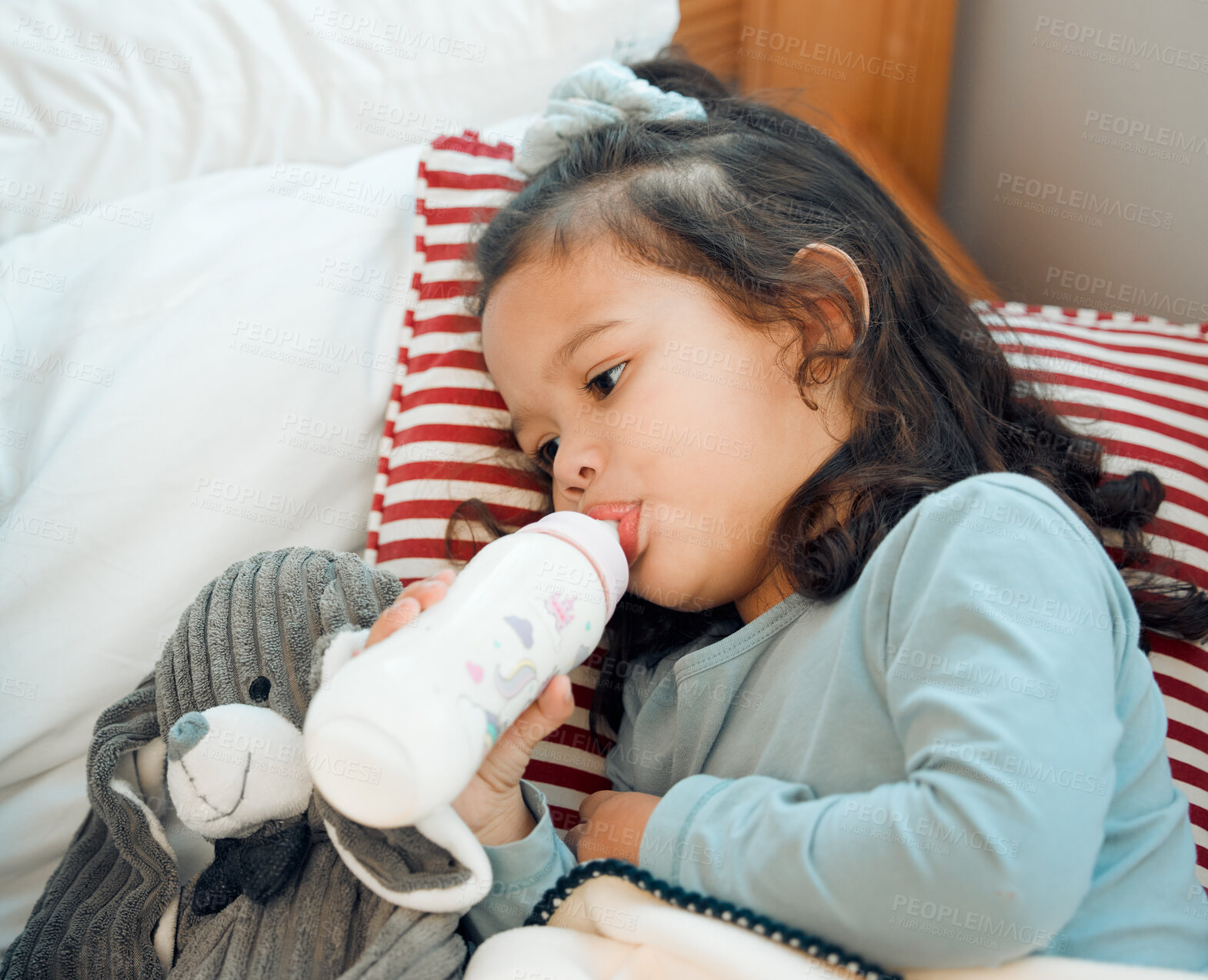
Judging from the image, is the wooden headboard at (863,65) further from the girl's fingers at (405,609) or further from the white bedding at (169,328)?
the girl's fingers at (405,609)

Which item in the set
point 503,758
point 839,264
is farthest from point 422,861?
point 839,264

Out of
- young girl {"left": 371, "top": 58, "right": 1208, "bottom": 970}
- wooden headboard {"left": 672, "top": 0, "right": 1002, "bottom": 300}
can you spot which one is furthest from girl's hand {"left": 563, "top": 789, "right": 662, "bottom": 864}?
wooden headboard {"left": 672, "top": 0, "right": 1002, "bottom": 300}

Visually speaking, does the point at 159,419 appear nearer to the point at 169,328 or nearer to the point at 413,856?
the point at 169,328

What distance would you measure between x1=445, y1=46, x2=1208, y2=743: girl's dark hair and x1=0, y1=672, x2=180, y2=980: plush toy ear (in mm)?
406

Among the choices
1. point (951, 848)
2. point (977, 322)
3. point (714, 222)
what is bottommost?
point (951, 848)

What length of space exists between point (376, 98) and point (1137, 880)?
1324mm

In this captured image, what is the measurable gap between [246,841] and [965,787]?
57cm

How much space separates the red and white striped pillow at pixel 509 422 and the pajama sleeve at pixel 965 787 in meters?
0.31

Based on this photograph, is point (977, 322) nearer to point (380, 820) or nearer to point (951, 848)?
point (951, 848)

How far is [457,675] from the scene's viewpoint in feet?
2.11

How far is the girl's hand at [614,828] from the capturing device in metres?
0.86

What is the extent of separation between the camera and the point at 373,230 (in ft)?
4.14

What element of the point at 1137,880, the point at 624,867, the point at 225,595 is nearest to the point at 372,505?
the point at 225,595

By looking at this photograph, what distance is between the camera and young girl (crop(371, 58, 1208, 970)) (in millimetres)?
670
